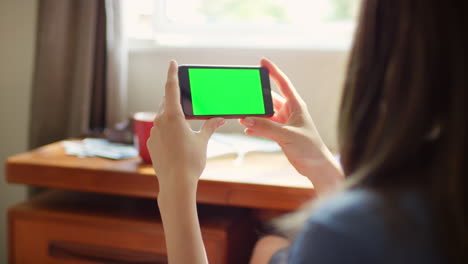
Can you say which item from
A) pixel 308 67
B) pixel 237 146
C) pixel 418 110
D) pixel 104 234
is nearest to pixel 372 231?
pixel 418 110

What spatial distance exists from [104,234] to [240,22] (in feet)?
2.70

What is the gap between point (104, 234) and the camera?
1055 mm

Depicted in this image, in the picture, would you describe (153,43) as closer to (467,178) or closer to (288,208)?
(288,208)

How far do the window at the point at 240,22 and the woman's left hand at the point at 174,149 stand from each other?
77cm

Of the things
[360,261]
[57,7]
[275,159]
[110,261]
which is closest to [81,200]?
[110,261]

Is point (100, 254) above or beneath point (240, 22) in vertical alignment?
beneath

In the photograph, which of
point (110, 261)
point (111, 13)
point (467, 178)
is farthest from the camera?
point (111, 13)

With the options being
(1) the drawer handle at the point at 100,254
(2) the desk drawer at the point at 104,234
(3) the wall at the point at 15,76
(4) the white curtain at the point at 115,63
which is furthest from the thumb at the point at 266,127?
(3) the wall at the point at 15,76

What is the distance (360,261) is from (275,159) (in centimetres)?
78

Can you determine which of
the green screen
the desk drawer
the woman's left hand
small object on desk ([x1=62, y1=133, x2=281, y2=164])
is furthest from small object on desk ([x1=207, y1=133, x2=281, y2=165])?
the woman's left hand

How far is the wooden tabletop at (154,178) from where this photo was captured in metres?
0.96

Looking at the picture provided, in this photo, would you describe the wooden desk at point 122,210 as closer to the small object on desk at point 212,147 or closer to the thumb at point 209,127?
the small object on desk at point 212,147

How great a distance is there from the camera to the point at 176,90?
29.1 inches

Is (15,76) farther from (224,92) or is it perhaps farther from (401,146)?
(401,146)
